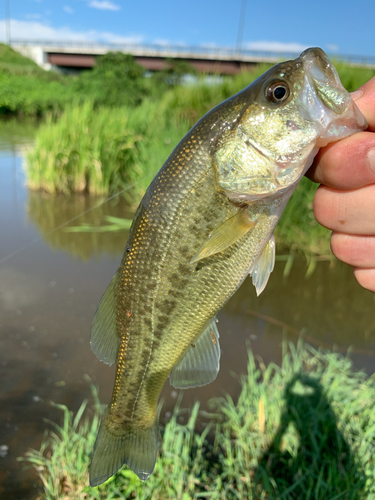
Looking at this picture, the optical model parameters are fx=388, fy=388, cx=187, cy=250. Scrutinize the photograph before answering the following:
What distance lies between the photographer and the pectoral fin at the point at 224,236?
1.39 m

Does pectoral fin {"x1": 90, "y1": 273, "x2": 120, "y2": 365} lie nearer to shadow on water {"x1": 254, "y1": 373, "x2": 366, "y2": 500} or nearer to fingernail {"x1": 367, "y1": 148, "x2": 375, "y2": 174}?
fingernail {"x1": 367, "y1": 148, "x2": 375, "y2": 174}

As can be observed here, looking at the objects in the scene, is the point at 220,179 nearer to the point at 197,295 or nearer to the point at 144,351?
the point at 197,295

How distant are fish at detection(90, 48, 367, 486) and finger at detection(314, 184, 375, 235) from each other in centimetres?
20

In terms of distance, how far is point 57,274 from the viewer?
5387 millimetres

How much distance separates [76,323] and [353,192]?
350cm

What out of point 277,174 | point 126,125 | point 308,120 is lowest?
point 277,174

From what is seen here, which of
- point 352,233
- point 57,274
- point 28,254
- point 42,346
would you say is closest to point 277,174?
point 352,233

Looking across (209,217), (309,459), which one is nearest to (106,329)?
(209,217)

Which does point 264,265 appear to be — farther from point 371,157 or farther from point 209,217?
point 371,157

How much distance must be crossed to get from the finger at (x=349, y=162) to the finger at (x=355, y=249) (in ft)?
1.02

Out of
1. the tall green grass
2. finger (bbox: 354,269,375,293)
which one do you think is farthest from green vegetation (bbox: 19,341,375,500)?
the tall green grass

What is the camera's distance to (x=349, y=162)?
4.43 feet

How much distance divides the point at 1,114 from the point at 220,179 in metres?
29.0

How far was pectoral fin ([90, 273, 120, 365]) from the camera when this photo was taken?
1565 mm
